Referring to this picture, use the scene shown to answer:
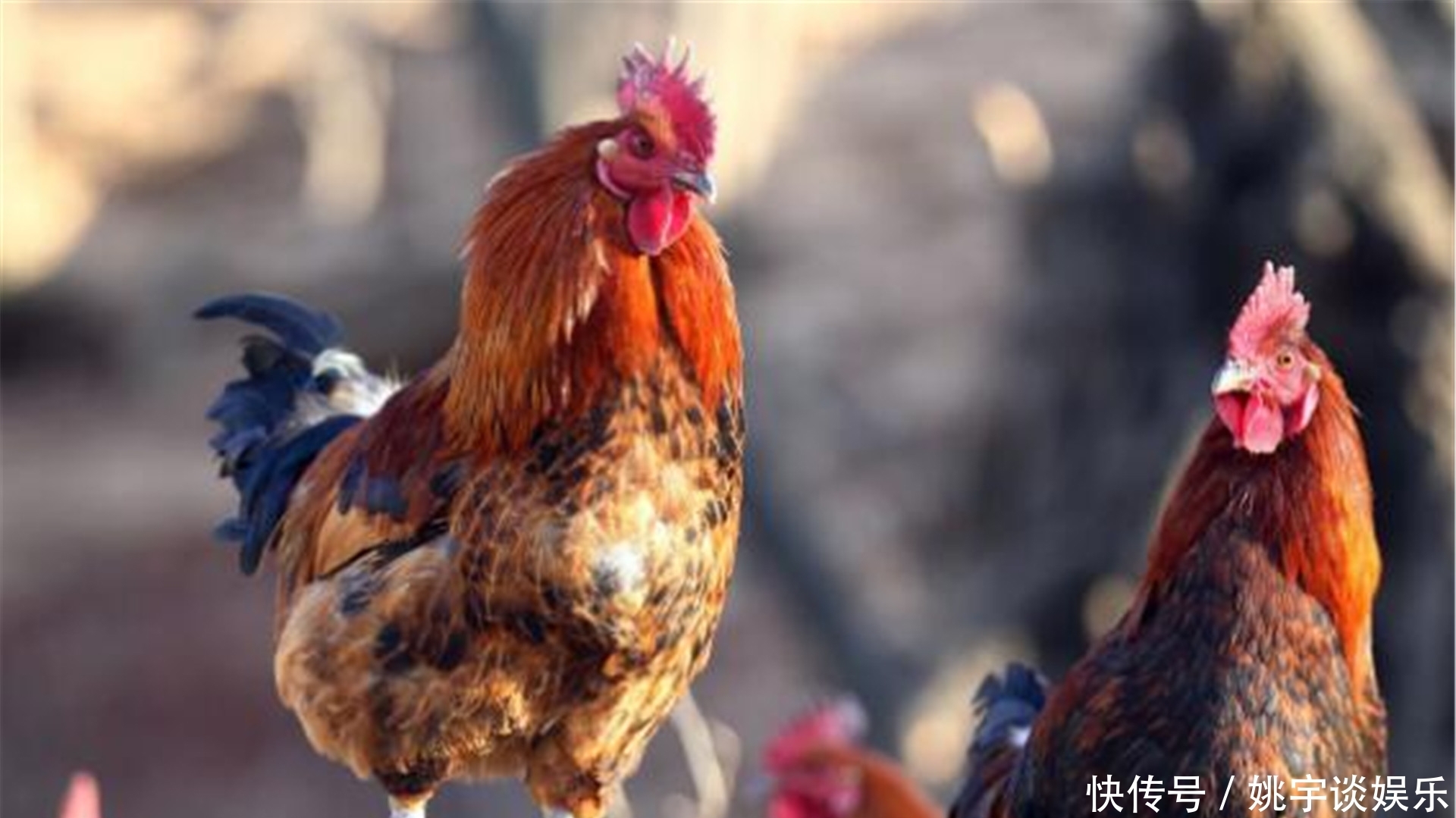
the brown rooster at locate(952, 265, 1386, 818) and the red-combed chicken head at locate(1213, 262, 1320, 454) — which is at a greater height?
the red-combed chicken head at locate(1213, 262, 1320, 454)

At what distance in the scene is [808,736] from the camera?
556 cm

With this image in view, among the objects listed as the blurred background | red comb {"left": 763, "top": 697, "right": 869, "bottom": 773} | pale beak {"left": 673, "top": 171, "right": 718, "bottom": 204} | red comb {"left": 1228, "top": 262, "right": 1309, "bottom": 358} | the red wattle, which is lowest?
the red wattle

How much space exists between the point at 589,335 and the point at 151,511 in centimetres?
568

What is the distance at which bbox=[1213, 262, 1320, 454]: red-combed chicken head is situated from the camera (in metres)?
3.62

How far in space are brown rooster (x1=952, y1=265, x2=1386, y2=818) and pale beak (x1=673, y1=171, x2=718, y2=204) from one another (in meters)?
0.74

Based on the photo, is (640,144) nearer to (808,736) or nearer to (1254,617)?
(1254,617)

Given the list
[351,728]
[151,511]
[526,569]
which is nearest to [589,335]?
[526,569]

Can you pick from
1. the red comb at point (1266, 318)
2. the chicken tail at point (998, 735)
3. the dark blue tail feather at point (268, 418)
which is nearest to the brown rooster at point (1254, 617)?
the red comb at point (1266, 318)

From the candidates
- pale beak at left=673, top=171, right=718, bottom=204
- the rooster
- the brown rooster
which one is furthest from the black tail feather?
the brown rooster

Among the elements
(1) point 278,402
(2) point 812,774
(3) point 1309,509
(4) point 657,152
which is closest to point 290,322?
(1) point 278,402

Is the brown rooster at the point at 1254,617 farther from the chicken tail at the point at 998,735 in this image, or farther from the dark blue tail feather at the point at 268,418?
the dark blue tail feather at the point at 268,418

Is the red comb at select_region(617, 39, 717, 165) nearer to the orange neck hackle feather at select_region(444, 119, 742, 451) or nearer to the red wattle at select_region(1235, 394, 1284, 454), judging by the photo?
the orange neck hackle feather at select_region(444, 119, 742, 451)

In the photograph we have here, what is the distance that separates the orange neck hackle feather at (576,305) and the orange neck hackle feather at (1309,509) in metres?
0.67

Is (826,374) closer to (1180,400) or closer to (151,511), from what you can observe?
(1180,400)
